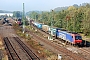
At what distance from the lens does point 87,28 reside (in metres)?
58.1

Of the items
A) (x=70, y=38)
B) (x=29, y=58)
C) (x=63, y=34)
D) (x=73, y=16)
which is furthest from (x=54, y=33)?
(x=29, y=58)

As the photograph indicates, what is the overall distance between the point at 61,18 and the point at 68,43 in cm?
4682

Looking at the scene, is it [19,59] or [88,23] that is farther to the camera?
[88,23]

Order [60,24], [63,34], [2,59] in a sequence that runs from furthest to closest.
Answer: [60,24] → [63,34] → [2,59]

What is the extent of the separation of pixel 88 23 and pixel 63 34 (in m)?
15.4

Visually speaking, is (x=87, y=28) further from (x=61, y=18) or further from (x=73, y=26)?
(x=61, y=18)

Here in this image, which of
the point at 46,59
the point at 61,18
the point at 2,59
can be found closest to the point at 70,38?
the point at 46,59

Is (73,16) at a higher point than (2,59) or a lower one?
higher

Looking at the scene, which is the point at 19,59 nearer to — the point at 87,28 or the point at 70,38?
A: the point at 70,38

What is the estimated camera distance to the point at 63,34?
44969mm

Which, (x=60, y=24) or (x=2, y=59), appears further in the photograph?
(x=60, y=24)

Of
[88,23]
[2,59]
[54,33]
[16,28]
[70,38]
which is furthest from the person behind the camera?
[16,28]

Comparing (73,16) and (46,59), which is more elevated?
(73,16)

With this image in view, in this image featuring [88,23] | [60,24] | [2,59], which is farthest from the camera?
[60,24]
